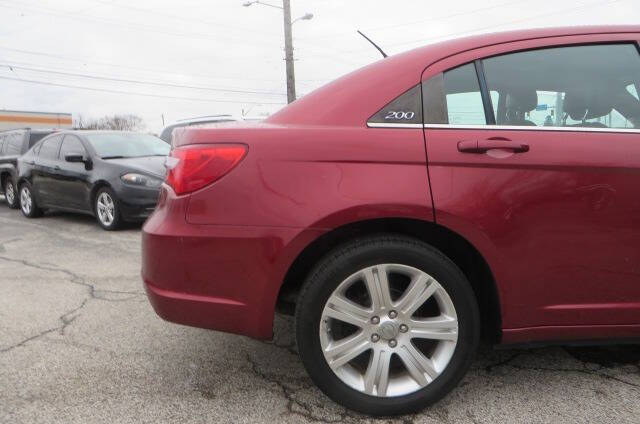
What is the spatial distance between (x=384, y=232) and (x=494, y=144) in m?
0.57

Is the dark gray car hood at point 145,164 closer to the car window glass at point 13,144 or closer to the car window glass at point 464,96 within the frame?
the car window glass at point 13,144

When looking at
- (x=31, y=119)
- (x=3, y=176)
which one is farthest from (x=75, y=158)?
(x=31, y=119)

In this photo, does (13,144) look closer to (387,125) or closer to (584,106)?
(387,125)

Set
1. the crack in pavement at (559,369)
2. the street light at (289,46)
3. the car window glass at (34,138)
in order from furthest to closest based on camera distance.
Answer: the street light at (289,46) → the car window glass at (34,138) → the crack in pavement at (559,369)

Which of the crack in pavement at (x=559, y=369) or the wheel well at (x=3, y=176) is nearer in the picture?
the crack in pavement at (x=559, y=369)

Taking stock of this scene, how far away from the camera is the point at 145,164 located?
6.98 meters

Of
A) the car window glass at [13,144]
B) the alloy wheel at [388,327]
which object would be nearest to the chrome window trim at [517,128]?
the alloy wheel at [388,327]

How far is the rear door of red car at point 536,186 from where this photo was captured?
2039mm

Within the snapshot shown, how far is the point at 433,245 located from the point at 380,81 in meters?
0.74

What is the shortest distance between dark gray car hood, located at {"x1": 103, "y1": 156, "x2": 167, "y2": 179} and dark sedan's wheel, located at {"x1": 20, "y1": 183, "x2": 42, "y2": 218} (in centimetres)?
224

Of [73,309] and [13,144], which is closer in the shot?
[73,309]

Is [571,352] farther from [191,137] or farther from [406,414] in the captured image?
[191,137]

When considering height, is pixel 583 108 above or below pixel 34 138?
below

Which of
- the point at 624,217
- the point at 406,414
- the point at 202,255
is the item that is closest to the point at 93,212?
the point at 202,255
